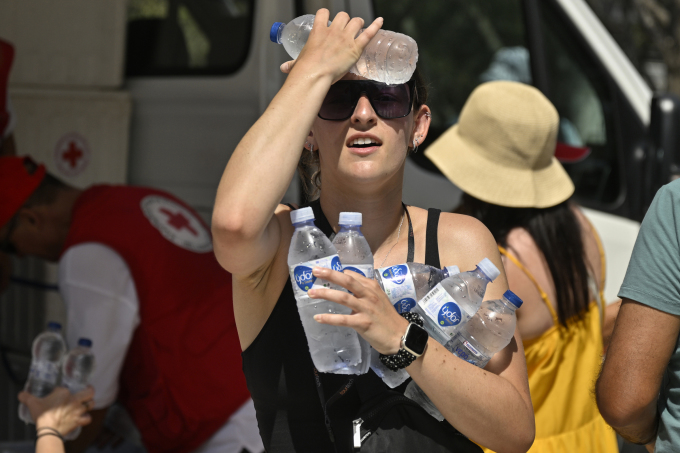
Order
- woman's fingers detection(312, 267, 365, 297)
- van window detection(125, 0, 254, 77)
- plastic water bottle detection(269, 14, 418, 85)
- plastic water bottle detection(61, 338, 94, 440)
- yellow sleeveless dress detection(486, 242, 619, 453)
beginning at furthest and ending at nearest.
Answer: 1. van window detection(125, 0, 254, 77)
2. plastic water bottle detection(61, 338, 94, 440)
3. yellow sleeveless dress detection(486, 242, 619, 453)
4. plastic water bottle detection(269, 14, 418, 85)
5. woman's fingers detection(312, 267, 365, 297)

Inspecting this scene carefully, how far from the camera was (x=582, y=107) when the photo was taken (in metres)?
3.71

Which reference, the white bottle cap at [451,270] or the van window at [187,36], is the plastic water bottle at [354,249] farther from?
the van window at [187,36]

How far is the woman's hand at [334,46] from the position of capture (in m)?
1.41

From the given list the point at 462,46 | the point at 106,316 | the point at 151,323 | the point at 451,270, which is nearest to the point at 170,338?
the point at 151,323

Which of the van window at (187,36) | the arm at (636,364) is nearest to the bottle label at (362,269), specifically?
the arm at (636,364)

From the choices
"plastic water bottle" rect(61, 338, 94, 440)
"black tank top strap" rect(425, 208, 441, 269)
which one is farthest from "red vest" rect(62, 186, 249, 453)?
"black tank top strap" rect(425, 208, 441, 269)

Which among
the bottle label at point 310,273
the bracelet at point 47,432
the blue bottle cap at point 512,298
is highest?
the bottle label at point 310,273

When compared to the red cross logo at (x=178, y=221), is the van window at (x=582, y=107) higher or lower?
higher

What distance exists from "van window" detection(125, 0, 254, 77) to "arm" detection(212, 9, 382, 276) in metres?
1.88

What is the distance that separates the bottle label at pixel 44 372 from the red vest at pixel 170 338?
304 millimetres

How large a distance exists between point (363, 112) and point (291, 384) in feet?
2.01

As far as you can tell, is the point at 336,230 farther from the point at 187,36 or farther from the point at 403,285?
the point at 187,36

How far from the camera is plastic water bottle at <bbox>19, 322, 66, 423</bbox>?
258 cm

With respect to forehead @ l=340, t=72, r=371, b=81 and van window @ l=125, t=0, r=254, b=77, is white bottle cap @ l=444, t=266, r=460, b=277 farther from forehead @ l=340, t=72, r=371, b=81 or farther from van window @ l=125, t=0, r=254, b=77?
van window @ l=125, t=0, r=254, b=77
